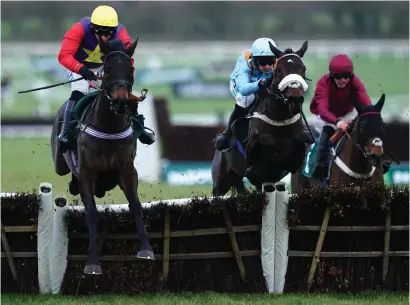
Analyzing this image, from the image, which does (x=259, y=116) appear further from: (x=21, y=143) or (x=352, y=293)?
(x=21, y=143)

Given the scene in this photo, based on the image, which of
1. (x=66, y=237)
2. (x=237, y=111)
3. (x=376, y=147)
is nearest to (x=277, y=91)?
(x=237, y=111)

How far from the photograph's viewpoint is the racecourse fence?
285 inches

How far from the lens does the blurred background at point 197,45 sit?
23.4 m

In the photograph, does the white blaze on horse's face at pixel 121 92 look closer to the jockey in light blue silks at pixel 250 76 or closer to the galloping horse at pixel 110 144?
the galloping horse at pixel 110 144

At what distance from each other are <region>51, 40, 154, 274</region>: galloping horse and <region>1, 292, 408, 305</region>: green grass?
0.25 meters

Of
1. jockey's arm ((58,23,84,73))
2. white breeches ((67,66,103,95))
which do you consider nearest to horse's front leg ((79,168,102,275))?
jockey's arm ((58,23,84,73))

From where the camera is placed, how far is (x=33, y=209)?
7203 millimetres

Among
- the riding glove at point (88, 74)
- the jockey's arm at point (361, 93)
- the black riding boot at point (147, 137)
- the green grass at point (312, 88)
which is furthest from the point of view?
the green grass at point (312, 88)

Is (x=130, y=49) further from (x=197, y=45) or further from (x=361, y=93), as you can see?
(x=197, y=45)

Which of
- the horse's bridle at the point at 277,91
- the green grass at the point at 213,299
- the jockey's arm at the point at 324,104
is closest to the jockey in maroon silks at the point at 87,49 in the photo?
the horse's bridle at the point at 277,91

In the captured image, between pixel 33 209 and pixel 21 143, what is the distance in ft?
44.0

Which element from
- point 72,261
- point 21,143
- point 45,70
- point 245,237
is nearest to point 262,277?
point 245,237

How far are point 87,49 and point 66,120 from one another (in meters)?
0.58

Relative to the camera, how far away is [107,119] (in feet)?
23.9
